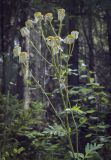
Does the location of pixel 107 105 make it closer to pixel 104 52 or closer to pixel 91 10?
pixel 91 10

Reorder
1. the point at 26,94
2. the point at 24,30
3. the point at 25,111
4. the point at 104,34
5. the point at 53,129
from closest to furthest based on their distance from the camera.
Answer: the point at 24,30 < the point at 53,129 < the point at 25,111 < the point at 26,94 < the point at 104,34

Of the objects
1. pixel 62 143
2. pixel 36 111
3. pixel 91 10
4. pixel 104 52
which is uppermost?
pixel 91 10

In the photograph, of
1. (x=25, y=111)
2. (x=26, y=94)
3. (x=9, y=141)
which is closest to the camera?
(x=9, y=141)

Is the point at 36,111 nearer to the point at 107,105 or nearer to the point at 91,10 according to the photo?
the point at 107,105

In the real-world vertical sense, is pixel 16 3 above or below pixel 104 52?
above

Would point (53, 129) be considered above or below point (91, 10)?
below

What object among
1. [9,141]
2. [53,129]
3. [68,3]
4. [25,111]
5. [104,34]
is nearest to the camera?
[53,129]

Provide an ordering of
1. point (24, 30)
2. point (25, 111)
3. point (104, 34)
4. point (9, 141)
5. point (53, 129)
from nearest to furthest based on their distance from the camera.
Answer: point (24, 30)
point (53, 129)
point (9, 141)
point (25, 111)
point (104, 34)

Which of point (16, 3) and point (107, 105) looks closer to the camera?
point (107, 105)

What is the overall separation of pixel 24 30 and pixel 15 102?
2781 millimetres

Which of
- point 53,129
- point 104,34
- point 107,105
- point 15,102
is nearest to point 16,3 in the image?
point 15,102

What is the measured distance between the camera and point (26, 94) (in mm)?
7168

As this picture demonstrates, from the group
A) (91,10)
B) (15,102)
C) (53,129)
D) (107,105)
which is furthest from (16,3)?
(53,129)

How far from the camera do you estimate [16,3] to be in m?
6.71
